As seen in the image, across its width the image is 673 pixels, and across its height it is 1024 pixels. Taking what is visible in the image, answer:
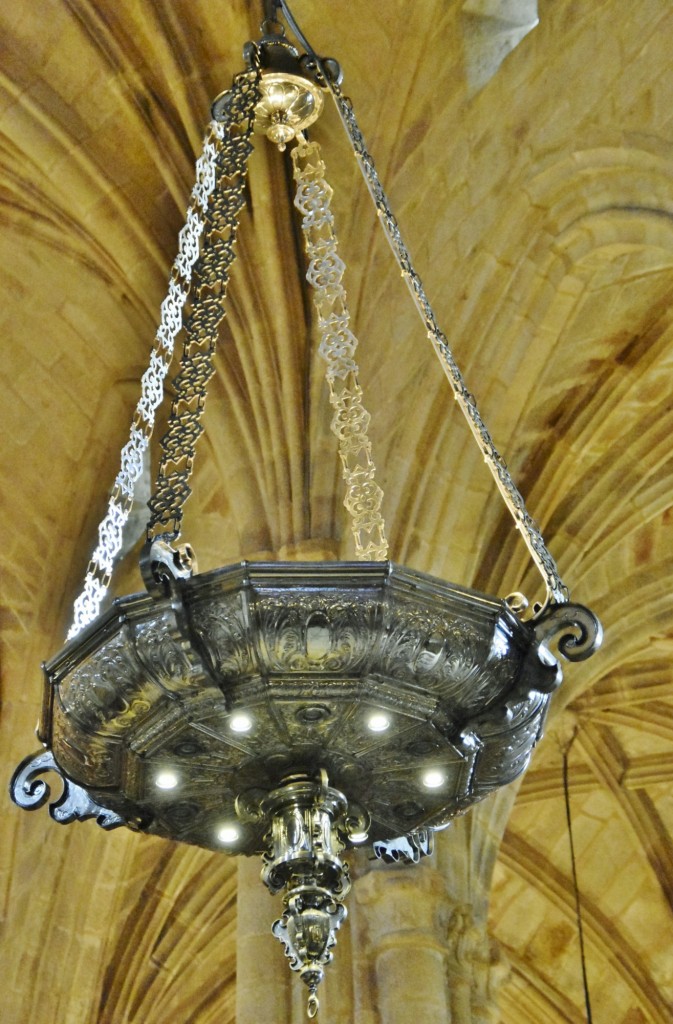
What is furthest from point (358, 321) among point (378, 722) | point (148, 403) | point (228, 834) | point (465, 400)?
point (378, 722)

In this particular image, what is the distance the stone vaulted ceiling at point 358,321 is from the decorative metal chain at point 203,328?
9.62 feet

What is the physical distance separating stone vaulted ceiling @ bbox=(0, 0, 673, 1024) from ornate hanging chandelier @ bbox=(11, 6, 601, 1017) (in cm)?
236

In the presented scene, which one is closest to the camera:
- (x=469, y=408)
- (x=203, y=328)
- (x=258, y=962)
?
(x=203, y=328)

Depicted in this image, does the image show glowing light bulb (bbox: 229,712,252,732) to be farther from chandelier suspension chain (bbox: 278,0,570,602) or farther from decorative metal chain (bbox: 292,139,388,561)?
chandelier suspension chain (bbox: 278,0,570,602)

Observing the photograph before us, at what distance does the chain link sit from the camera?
5105mm

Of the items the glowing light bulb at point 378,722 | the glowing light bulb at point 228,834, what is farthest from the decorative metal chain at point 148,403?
the glowing light bulb at point 378,722

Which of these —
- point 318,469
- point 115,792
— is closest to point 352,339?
point 115,792

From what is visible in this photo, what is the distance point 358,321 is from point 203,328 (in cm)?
374

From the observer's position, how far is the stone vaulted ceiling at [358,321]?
8703mm

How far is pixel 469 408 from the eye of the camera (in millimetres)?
5621

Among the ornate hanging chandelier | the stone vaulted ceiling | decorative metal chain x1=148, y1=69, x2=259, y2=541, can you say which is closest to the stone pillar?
the stone vaulted ceiling

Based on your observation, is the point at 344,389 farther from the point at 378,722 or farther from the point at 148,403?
the point at 378,722

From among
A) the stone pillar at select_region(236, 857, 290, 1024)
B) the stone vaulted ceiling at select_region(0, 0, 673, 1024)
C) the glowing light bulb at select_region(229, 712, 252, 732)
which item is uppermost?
the stone vaulted ceiling at select_region(0, 0, 673, 1024)

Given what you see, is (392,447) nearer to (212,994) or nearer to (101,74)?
(101,74)
